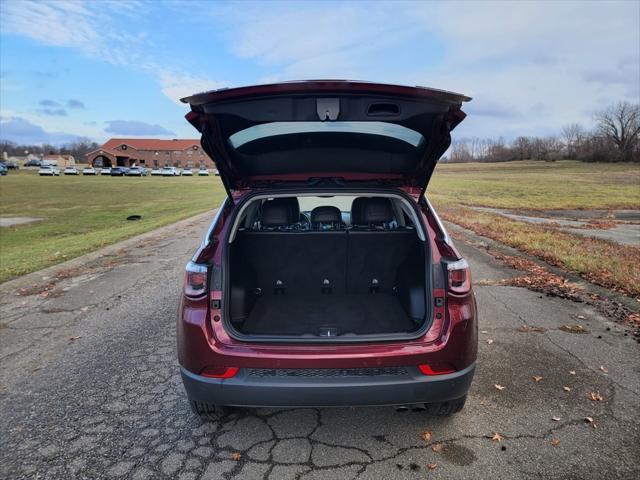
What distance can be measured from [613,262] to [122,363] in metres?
7.18

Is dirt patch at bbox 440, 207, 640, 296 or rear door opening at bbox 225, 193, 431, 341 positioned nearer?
rear door opening at bbox 225, 193, 431, 341

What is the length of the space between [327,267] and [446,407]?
1562 millimetres

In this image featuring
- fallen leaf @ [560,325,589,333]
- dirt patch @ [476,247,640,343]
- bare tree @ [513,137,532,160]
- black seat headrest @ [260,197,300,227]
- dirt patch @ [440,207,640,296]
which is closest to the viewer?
black seat headrest @ [260,197,300,227]

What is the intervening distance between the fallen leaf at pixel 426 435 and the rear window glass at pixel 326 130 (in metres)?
1.88

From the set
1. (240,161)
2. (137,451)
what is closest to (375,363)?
(137,451)

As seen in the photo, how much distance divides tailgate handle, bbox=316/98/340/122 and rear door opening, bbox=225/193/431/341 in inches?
36.7

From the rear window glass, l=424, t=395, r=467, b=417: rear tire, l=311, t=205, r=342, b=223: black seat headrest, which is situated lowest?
l=424, t=395, r=467, b=417: rear tire

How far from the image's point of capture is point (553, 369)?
3545mm

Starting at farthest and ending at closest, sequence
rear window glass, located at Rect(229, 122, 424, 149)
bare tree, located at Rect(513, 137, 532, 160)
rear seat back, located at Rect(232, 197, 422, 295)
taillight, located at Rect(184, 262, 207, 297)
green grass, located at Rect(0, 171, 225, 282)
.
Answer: bare tree, located at Rect(513, 137, 532, 160)
green grass, located at Rect(0, 171, 225, 282)
rear seat back, located at Rect(232, 197, 422, 295)
rear window glass, located at Rect(229, 122, 424, 149)
taillight, located at Rect(184, 262, 207, 297)

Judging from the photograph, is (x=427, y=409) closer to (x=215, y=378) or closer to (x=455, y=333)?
(x=455, y=333)

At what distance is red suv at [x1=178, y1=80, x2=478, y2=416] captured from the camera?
2.36 m

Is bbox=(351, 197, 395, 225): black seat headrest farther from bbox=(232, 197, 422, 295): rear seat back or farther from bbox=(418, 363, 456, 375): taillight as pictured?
bbox=(418, 363, 456, 375): taillight

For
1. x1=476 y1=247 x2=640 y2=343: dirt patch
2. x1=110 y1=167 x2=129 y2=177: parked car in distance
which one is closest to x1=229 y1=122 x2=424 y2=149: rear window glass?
x1=476 y1=247 x2=640 y2=343: dirt patch

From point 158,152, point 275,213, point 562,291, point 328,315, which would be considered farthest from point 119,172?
point 328,315
